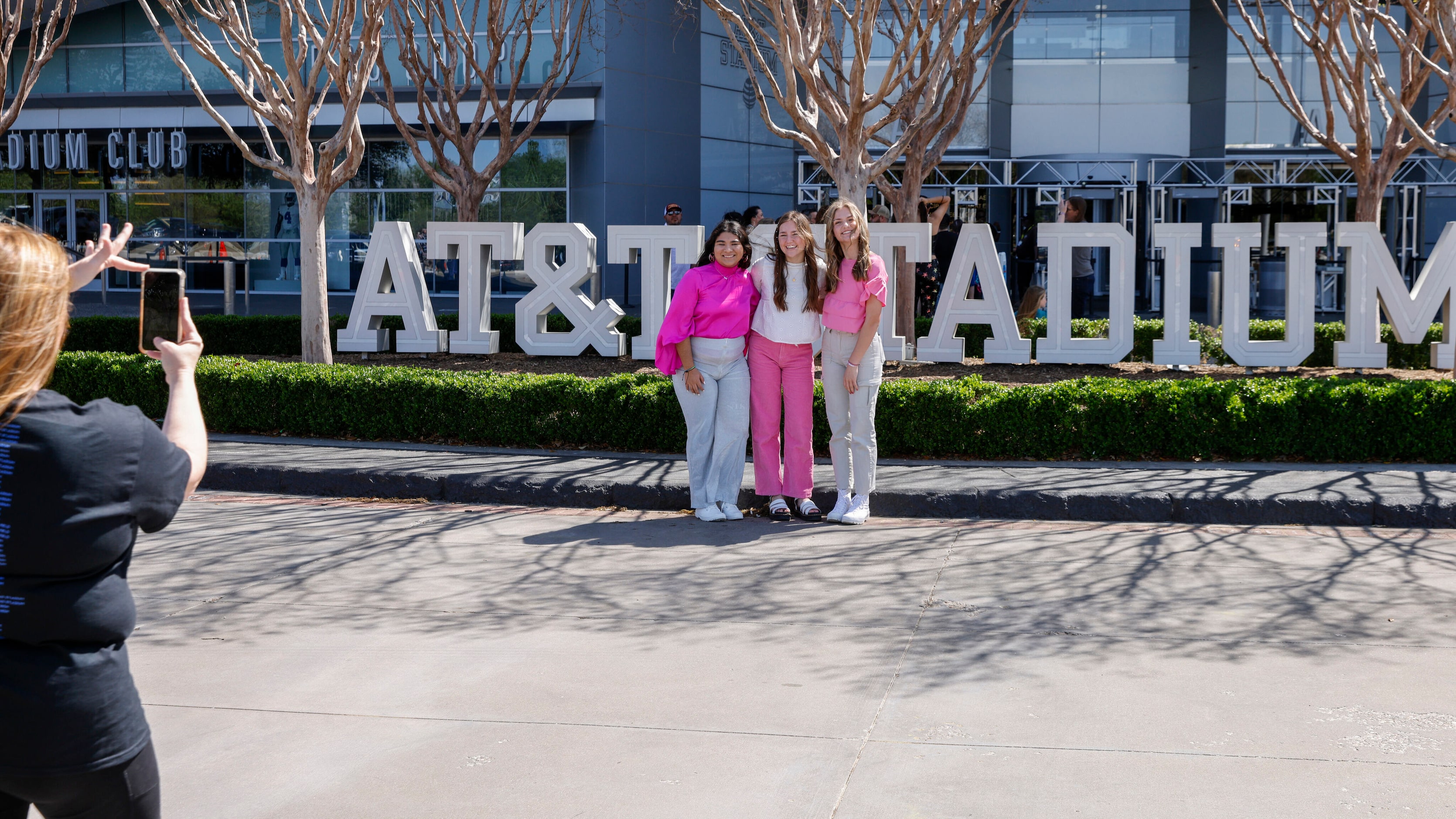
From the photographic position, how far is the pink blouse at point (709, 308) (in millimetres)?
8109

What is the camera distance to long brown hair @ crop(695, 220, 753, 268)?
8195 millimetres

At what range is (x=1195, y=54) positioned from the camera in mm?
27984

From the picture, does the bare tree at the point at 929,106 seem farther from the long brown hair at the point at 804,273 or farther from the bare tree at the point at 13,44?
the bare tree at the point at 13,44

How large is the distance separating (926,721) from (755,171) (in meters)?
23.5

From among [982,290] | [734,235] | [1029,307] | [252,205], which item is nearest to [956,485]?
[734,235]

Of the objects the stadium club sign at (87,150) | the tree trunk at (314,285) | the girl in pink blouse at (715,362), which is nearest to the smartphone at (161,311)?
the girl in pink blouse at (715,362)

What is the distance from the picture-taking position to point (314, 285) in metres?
12.7

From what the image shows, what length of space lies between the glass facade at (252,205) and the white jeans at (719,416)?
18.7 metres

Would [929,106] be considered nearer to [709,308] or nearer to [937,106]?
[937,106]

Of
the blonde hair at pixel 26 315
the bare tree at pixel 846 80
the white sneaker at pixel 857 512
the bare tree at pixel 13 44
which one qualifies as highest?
the bare tree at pixel 13 44

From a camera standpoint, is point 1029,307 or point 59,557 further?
point 1029,307

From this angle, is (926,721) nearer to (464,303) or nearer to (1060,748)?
(1060,748)

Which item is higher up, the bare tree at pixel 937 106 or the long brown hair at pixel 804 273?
the bare tree at pixel 937 106

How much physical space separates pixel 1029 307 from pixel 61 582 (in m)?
13.1
